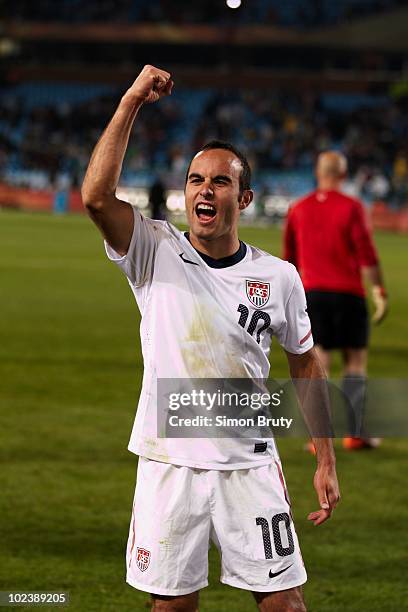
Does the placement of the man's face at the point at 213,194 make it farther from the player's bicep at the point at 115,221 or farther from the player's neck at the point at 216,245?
the player's bicep at the point at 115,221

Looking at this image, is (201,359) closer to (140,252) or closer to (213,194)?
(140,252)

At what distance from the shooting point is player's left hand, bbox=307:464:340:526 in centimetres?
421

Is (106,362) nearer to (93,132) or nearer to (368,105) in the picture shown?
(93,132)

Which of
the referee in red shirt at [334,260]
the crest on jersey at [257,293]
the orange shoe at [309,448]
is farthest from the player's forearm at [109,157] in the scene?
the orange shoe at [309,448]

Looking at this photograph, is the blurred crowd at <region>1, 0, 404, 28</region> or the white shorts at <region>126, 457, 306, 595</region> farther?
the blurred crowd at <region>1, 0, 404, 28</region>

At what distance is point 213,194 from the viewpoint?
4086 millimetres

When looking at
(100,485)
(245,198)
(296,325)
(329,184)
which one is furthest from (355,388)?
(245,198)

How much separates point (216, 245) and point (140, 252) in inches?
10.1

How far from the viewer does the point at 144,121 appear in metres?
62.1

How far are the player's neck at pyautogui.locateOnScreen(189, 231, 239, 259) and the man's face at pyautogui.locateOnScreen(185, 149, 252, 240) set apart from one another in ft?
0.11

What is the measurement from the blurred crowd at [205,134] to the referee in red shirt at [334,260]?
44485 millimetres

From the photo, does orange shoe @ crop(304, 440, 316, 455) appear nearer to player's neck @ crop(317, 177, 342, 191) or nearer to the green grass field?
the green grass field

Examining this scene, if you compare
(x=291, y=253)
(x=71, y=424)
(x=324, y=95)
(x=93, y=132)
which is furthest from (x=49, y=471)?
(x=324, y=95)

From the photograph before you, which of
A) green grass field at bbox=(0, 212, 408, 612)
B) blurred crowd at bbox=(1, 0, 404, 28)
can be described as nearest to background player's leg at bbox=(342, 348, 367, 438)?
green grass field at bbox=(0, 212, 408, 612)
